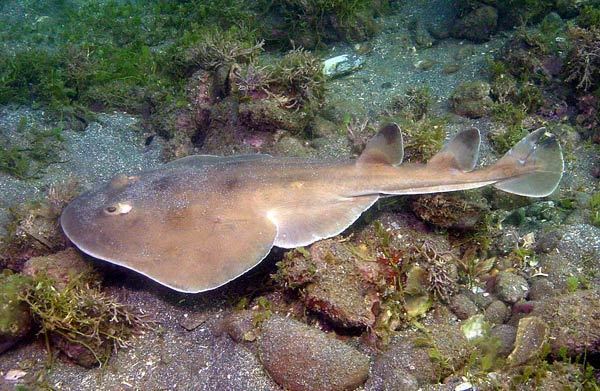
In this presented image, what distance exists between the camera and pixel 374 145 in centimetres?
415

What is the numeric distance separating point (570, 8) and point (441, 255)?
26.0 ft

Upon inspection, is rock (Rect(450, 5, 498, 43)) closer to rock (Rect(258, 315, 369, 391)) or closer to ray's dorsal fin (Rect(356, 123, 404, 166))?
ray's dorsal fin (Rect(356, 123, 404, 166))

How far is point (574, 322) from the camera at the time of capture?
126 inches

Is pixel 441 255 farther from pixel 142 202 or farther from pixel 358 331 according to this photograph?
pixel 142 202

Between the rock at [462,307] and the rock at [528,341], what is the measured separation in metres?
0.55

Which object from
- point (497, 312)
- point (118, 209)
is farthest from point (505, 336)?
point (118, 209)

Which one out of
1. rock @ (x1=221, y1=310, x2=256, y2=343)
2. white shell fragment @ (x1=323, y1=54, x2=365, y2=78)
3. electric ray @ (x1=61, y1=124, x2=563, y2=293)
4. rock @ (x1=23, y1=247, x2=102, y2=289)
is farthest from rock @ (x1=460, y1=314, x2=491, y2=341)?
→ white shell fragment @ (x1=323, y1=54, x2=365, y2=78)

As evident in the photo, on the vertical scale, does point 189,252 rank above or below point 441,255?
above

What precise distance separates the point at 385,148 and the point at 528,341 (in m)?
2.04

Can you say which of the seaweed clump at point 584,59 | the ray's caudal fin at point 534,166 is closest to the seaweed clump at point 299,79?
the ray's caudal fin at point 534,166

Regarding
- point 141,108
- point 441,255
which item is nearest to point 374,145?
point 441,255

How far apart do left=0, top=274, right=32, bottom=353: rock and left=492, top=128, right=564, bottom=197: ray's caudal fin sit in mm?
4361

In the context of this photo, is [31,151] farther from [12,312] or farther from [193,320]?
[193,320]

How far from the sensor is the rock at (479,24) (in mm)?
9078
